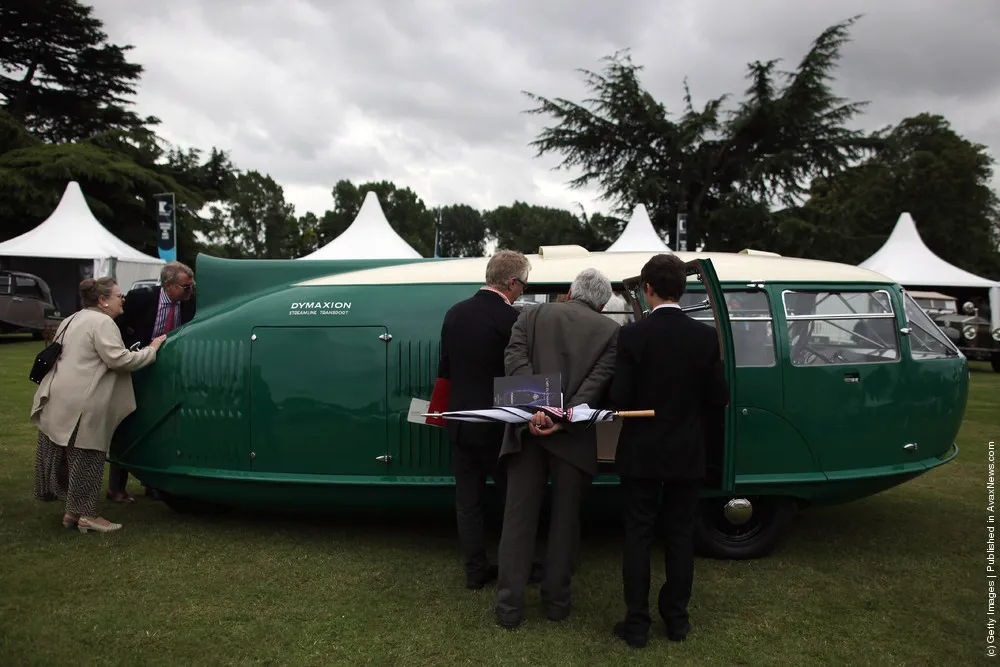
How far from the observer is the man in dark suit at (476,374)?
4.05 m

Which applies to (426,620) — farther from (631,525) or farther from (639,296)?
(639,296)

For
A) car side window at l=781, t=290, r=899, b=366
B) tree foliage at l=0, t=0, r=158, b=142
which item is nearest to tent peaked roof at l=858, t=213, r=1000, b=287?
car side window at l=781, t=290, r=899, b=366

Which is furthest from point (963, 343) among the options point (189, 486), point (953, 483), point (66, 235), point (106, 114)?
point (106, 114)

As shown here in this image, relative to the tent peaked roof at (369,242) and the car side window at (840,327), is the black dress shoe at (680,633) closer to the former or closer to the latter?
the car side window at (840,327)

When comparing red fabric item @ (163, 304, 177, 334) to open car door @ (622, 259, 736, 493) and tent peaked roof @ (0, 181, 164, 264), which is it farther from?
tent peaked roof @ (0, 181, 164, 264)

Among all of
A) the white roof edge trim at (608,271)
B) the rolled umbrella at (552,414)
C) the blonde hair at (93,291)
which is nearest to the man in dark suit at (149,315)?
the blonde hair at (93,291)

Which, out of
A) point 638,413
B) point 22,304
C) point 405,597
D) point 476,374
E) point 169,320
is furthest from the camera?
point 22,304

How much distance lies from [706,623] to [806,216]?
27.4 m

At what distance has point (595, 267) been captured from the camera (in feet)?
16.5

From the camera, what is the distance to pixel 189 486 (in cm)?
506

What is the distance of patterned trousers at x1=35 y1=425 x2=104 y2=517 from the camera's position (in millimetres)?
5047

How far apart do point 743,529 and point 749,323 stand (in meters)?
1.38

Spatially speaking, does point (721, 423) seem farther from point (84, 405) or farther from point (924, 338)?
point (84, 405)

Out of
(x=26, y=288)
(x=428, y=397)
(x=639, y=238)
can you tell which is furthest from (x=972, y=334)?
(x=26, y=288)
